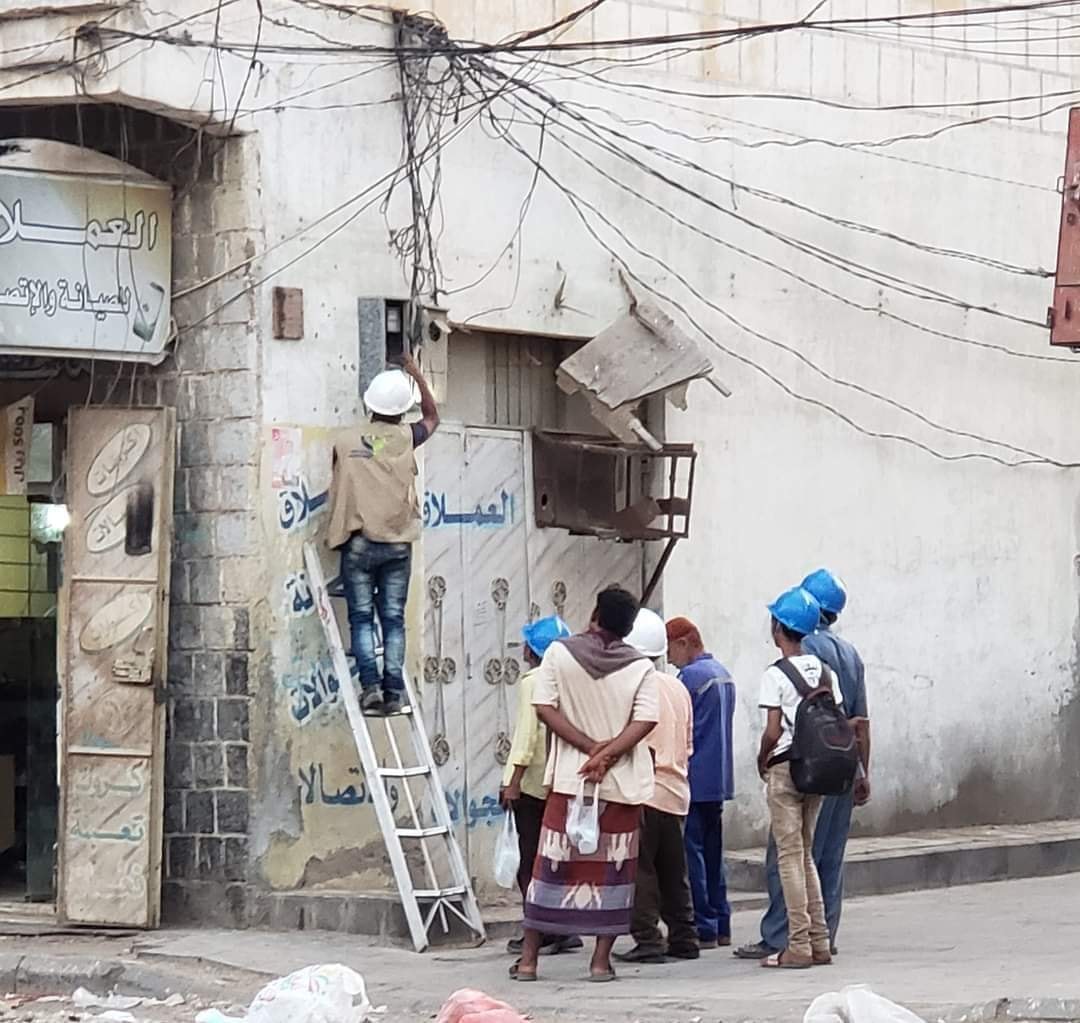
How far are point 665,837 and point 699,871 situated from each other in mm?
673

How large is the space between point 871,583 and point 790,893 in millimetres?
4641

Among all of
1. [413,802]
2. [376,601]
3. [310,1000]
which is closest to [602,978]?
[310,1000]

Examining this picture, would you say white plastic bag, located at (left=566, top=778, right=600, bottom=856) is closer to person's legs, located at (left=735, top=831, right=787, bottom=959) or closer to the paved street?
the paved street

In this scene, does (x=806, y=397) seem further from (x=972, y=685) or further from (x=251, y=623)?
(x=251, y=623)

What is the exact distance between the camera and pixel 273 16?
1178cm

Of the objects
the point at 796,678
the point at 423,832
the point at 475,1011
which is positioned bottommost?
the point at 475,1011

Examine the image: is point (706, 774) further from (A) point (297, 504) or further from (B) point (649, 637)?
(A) point (297, 504)

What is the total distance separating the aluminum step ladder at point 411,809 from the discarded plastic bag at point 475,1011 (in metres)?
2.90

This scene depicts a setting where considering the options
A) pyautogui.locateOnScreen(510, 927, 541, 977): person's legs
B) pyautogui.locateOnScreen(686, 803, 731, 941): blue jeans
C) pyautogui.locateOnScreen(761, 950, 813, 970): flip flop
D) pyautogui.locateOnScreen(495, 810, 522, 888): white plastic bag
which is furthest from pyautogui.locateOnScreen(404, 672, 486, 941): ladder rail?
pyautogui.locateOnScreen(761, 950, 813, 970): flip flop

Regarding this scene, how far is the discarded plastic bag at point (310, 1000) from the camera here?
28.6ft

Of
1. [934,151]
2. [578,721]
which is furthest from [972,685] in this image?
[578,721]

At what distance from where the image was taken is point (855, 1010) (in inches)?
311

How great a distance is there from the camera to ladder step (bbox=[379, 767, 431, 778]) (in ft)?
37.2

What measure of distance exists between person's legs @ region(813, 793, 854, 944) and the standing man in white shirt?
1.20 ft
